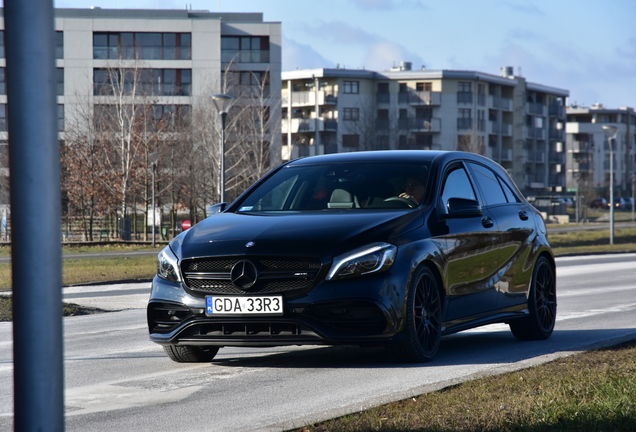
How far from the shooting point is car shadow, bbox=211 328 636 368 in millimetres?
7742

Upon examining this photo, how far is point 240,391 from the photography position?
652 cm

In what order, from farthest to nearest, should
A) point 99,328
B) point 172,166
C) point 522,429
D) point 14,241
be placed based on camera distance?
1. point 172,166
2. point 99,328
3. point 522,429
4. point 14,241

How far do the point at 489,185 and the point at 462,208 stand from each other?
4.32ft

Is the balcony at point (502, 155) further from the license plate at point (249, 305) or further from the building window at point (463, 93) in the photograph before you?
the license plate at point (249, 305)

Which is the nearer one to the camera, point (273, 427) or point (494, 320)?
point (273, 427)

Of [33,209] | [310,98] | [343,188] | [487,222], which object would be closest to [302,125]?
[310,98]

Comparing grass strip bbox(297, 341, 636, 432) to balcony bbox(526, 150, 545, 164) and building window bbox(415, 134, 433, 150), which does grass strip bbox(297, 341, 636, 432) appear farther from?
balcony bbox(526, 150, 545, 164)

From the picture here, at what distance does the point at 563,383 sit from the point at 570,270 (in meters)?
17.6

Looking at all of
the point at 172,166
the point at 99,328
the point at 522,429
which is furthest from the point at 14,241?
the point at 172,166

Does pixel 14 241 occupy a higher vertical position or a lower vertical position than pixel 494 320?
higher

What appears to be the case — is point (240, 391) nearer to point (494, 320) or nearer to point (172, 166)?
point (494, 320)

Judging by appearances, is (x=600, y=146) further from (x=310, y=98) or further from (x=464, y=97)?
(x=310, y=98)

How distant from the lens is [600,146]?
526ft

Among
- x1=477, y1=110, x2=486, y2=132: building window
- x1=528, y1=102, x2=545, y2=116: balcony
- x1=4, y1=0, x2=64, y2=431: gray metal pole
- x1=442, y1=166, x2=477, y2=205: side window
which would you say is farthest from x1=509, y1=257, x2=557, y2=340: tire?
x1=528, y1=102, x2=545, y2=116: balcony
